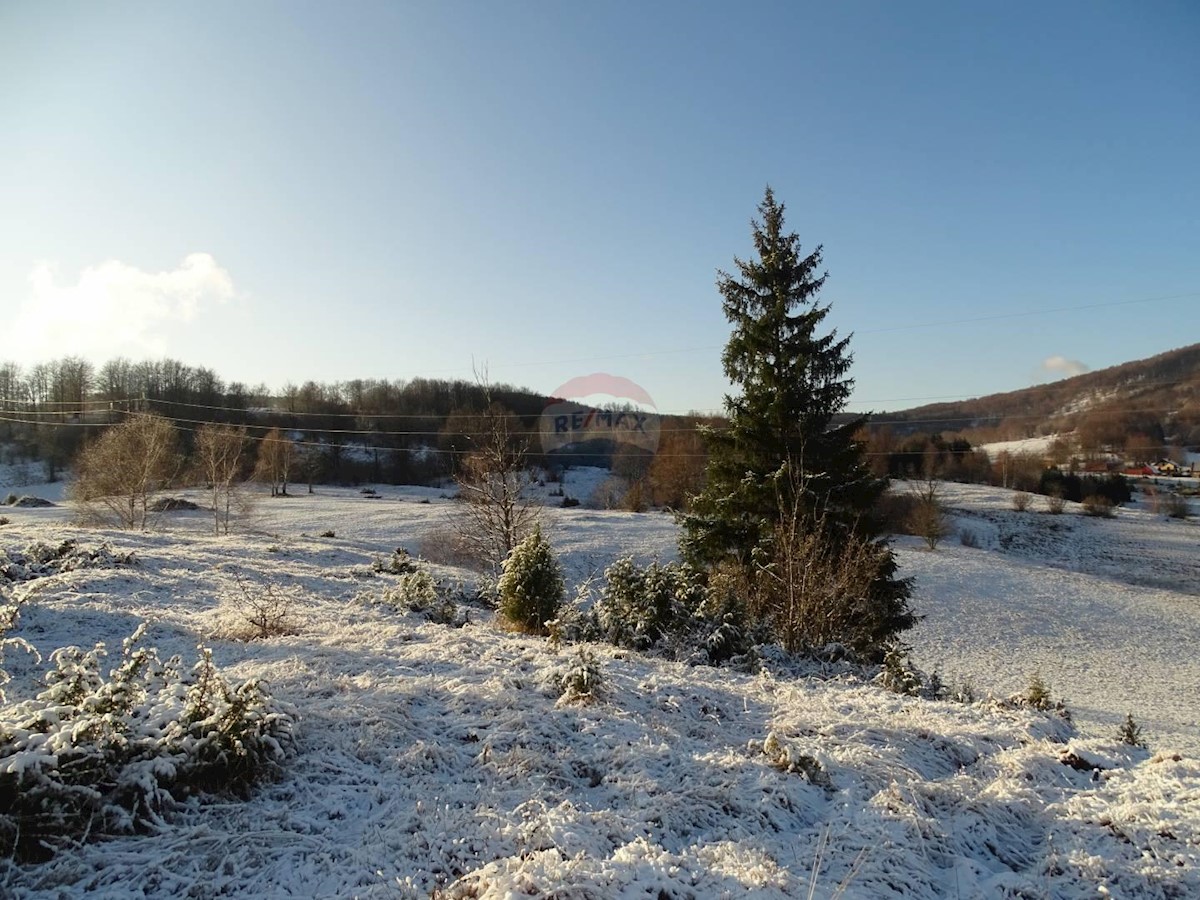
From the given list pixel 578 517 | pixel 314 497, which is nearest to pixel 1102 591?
pixel 578 517

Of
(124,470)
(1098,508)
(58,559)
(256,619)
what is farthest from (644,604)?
(1098,508)

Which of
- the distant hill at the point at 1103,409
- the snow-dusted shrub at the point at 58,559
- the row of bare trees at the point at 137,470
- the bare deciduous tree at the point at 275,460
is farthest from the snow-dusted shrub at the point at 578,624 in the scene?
the bare deciduous tree at the point at 275,460

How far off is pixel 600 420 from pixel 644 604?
35.7m

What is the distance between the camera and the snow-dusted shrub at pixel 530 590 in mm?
8742

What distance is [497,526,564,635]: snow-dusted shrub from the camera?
8742mm

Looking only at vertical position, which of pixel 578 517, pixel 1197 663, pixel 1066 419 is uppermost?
pixel 1066 419

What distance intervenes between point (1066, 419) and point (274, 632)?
62.0 metres

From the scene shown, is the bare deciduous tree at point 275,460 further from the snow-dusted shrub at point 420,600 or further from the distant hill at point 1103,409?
the distant hill at point 1103,409

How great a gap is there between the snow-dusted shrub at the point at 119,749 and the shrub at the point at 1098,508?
5283cm

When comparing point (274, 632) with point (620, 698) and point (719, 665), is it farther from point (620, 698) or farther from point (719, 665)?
point (719, 665)

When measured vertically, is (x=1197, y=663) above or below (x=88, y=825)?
below

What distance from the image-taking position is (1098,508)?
4122cm

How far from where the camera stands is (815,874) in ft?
8.73

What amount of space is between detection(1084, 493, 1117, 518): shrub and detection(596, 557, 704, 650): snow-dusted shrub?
46687 mm
